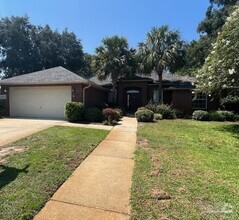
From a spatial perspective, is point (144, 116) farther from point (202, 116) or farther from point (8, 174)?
point (8, 174)

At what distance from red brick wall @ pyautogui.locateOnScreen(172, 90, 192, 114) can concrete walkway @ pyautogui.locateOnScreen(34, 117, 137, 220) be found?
558 inches


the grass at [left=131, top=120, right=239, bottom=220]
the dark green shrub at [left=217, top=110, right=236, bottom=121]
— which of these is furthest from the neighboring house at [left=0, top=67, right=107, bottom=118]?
the dark green shrub at [left=217, top=110, right=236, bottom=121]

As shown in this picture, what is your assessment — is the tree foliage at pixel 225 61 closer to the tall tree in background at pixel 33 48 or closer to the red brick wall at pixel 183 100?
the red brick wall at pixel 183 100

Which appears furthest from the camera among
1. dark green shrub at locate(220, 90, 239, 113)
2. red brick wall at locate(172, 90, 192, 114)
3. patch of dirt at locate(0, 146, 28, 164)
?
red brick wall at locate(172, 90, 192, 114)

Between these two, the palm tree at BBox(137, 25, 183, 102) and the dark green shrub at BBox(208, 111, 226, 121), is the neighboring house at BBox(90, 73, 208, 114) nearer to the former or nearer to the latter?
the palm tree at BBox(137, 25, 183, 102)

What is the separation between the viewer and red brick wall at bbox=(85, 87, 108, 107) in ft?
53.5

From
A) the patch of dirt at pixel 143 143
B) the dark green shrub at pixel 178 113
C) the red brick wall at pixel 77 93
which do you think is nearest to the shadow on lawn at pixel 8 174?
the patch of dirt at pixel 143 143

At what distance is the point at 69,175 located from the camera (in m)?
4.88

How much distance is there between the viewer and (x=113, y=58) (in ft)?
65.6

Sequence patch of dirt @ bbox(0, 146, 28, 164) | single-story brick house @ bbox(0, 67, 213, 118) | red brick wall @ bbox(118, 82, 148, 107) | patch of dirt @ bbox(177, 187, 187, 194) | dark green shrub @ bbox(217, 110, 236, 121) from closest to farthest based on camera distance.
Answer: patch of dirt @ bbox(177, 187, 187, 194)
patch of dirt @ bbox(0, 146, 28, 164)
single-story brick house @ bbox(0, 67, 213, 118)
dark green shrub @ bbox(217, 110, 236, 121)
red brick wall @ bbox(118, 82, 148, 107)

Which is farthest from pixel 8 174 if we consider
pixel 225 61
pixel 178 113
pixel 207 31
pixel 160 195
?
pixel 207 31

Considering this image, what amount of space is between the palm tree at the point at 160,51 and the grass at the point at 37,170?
40.8ft

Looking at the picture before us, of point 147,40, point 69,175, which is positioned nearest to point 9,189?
point 69,175

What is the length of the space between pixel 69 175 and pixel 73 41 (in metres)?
32.9
